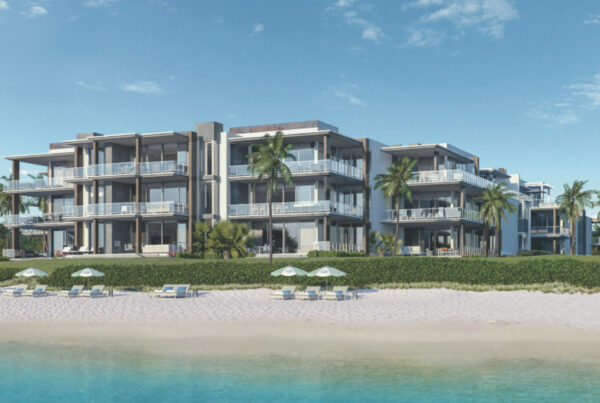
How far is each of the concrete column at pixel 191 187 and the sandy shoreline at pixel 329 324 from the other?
19.4m

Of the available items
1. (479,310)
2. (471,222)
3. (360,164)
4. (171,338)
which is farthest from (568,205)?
(171,338)

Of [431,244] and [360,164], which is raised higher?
[360,164]

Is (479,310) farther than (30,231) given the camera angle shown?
No

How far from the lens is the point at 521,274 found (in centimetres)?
3438

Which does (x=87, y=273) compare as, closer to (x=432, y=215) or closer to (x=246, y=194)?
(x=246, y=194)

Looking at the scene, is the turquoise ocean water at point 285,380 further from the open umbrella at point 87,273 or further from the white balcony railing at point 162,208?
the white balcony railing at point 162,208

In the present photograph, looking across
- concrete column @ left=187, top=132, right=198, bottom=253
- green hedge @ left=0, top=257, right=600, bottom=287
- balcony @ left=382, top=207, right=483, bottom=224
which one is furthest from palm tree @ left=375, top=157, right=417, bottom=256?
green hedge @ left=0, top=257, right=600, bottom=287

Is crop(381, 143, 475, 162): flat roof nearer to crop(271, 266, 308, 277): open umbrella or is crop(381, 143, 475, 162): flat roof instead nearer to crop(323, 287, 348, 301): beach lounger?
crop(271, 266, 308, 277): open umbrella

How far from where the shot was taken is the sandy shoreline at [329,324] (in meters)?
22.7

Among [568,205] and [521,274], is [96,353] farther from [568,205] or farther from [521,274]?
[568,205]

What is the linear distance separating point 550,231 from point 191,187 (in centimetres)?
5293

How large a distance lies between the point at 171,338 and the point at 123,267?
1543cm

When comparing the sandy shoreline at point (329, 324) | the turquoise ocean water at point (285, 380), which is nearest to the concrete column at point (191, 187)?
the sandy shoreline at point (329, 324)

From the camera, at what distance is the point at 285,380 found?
18.5 metres
